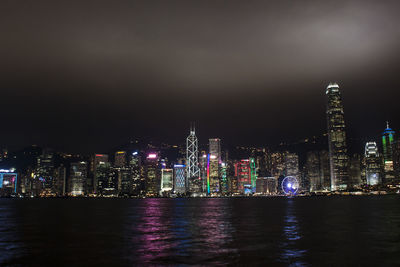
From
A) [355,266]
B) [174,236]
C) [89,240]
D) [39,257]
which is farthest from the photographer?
[174,236]

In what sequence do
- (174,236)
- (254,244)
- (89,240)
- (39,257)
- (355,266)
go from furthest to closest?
(174,236)
(89,240)
(254,244)
(39,257)
(355,266)

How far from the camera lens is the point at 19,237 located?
41.3 metres

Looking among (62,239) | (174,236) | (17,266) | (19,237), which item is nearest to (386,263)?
(174,236)

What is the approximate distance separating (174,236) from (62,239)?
11589 mm

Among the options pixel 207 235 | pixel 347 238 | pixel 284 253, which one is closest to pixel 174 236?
pixel 207 235

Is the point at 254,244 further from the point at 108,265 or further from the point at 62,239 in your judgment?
the point at 62,239

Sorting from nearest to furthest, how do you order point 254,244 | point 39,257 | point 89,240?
point 39,257
point 254,244
point 89,240

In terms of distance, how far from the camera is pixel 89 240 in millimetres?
38188

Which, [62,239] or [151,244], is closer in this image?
[151,244]

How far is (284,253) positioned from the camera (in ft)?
97.1

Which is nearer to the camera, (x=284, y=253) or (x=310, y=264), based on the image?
(x=310, y=264)

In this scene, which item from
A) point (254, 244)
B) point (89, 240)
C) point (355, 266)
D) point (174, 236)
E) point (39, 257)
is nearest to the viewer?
point (355, 266)

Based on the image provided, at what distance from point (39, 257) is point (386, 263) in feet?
81.7

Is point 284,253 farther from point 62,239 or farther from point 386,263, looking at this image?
point 62,239
